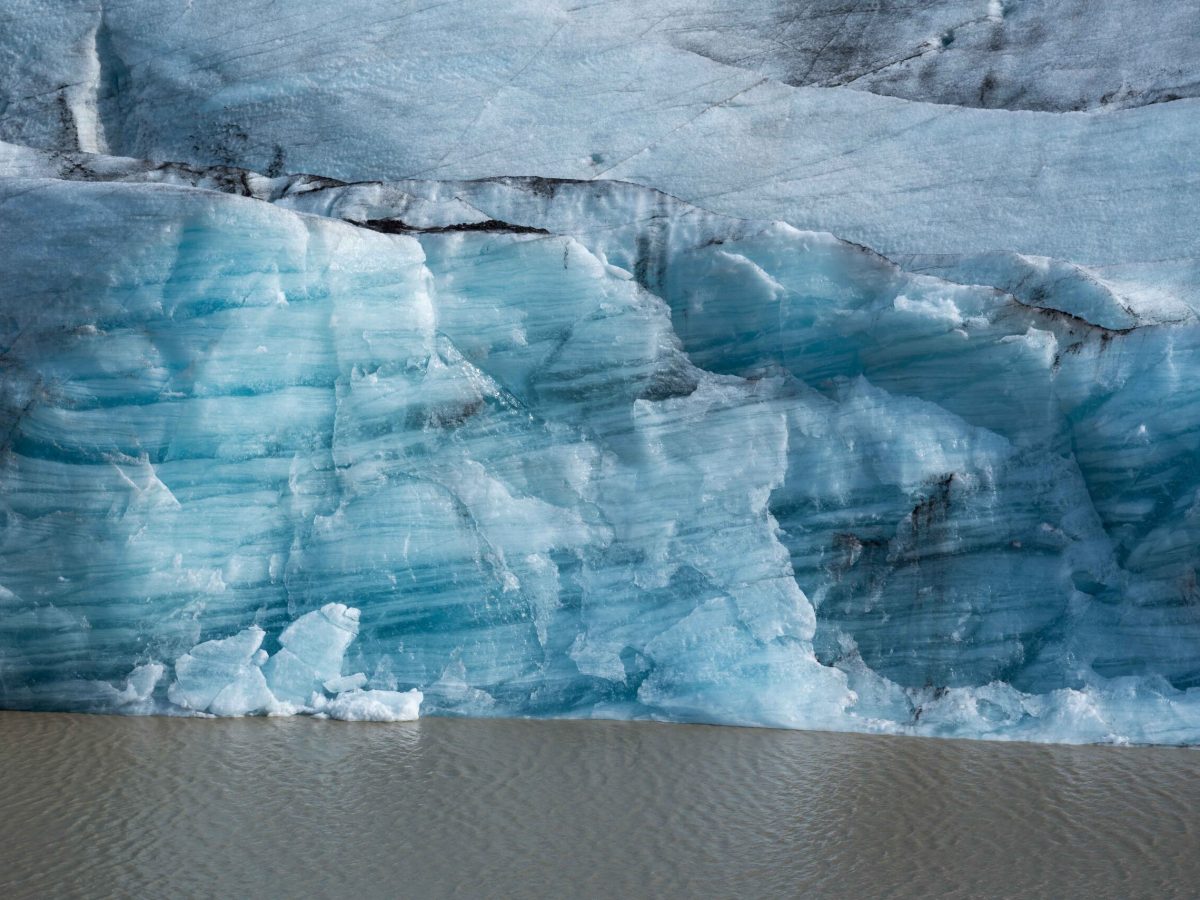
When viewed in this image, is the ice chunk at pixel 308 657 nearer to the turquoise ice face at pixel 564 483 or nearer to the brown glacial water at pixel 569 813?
the turquoise ice face at pixel 564 483

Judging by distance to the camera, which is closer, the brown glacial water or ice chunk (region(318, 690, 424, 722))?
the brown glacial water

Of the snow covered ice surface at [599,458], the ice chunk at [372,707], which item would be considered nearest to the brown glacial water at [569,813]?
the ice chunk at [372,707]

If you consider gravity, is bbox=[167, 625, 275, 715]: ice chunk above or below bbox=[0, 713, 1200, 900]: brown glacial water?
below

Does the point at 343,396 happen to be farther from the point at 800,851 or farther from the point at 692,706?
the point at 800,851

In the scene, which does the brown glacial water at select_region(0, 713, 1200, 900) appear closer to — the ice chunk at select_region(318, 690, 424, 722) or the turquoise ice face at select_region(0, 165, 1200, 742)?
the ice chunk at select_region(318, 690, 424, 722)

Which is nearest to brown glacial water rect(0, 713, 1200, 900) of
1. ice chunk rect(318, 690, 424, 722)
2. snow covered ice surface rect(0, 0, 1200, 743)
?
ice chunk rect(318, 690, 424, 722)

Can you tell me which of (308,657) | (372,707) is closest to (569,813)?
(372,707)
